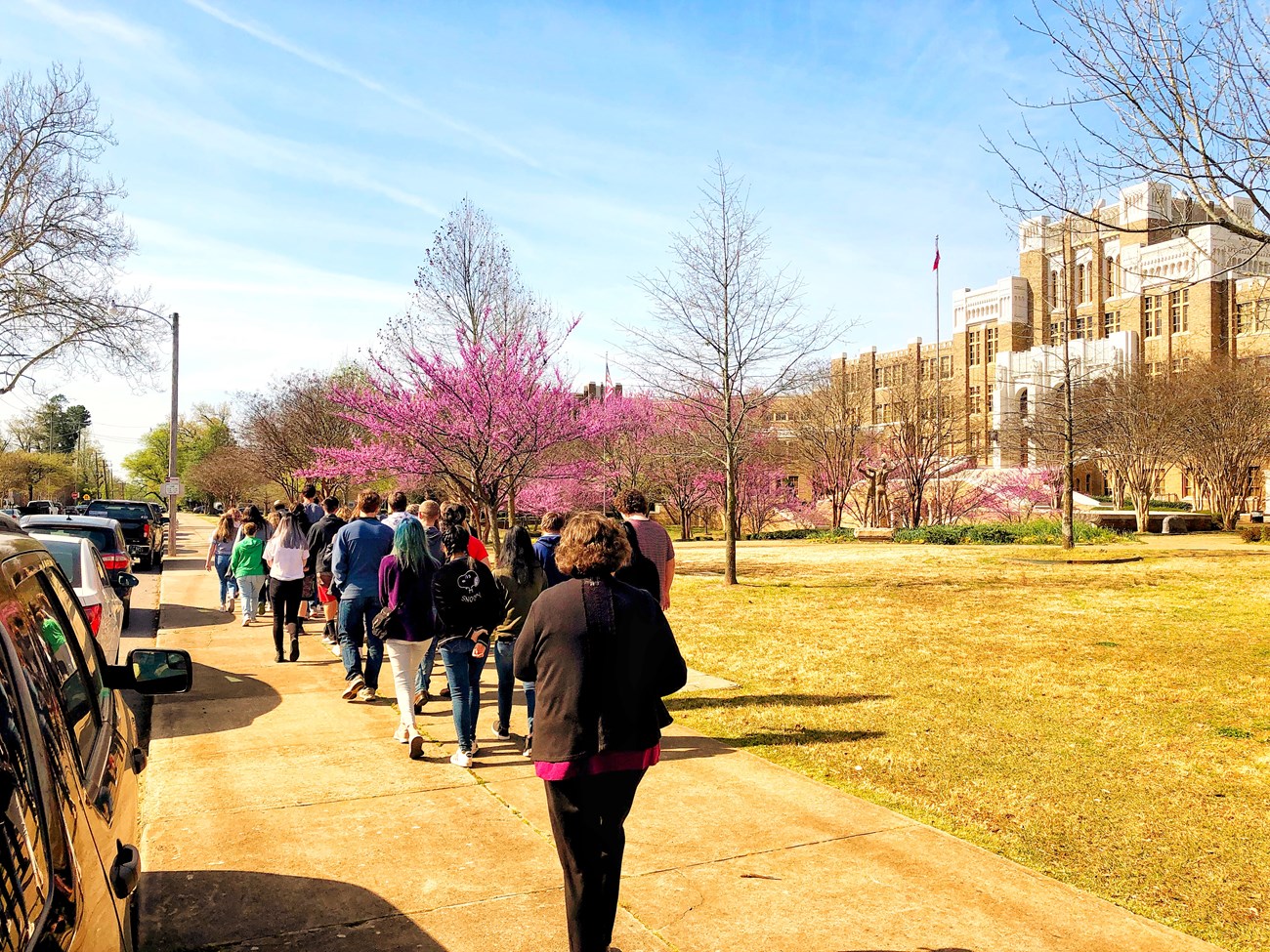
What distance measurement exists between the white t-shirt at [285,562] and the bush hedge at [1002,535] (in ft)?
74.8

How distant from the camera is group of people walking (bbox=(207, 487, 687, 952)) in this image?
3633 millimetres

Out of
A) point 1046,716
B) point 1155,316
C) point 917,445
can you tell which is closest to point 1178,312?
point 1155,316

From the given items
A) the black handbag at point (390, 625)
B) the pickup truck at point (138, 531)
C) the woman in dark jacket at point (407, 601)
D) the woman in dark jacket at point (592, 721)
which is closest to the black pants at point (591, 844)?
the woman in dark jacket at point (592, 721)

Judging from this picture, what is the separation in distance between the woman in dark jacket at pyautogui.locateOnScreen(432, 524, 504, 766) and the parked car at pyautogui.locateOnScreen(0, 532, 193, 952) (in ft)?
11.6

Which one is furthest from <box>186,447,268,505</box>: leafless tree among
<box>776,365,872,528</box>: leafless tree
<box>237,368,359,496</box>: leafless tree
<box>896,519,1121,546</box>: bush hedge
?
<box>896,519,1121,546</box>: bush hedge

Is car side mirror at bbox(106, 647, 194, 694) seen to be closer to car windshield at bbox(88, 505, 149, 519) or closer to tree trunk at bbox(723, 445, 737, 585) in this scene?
tree trunk at bbox(723, 445, 737, 585)

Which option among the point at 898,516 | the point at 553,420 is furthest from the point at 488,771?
the point at 898,516

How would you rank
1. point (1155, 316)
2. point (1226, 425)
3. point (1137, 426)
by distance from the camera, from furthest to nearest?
point (1155, 316) → point (1137, 426) → point (1226, 425)

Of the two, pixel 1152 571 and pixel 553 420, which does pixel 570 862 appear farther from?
pixel 1152 571

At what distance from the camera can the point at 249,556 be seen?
12.9m

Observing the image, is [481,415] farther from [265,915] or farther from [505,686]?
[265,915]

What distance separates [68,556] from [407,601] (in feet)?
15.1

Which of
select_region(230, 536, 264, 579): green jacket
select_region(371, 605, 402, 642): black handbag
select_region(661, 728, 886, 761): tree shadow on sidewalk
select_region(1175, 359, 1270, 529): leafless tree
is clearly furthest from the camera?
select_region(1175, 359, 1270, 529): leafless tree

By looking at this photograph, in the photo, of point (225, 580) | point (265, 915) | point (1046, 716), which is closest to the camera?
point (265, 915)
